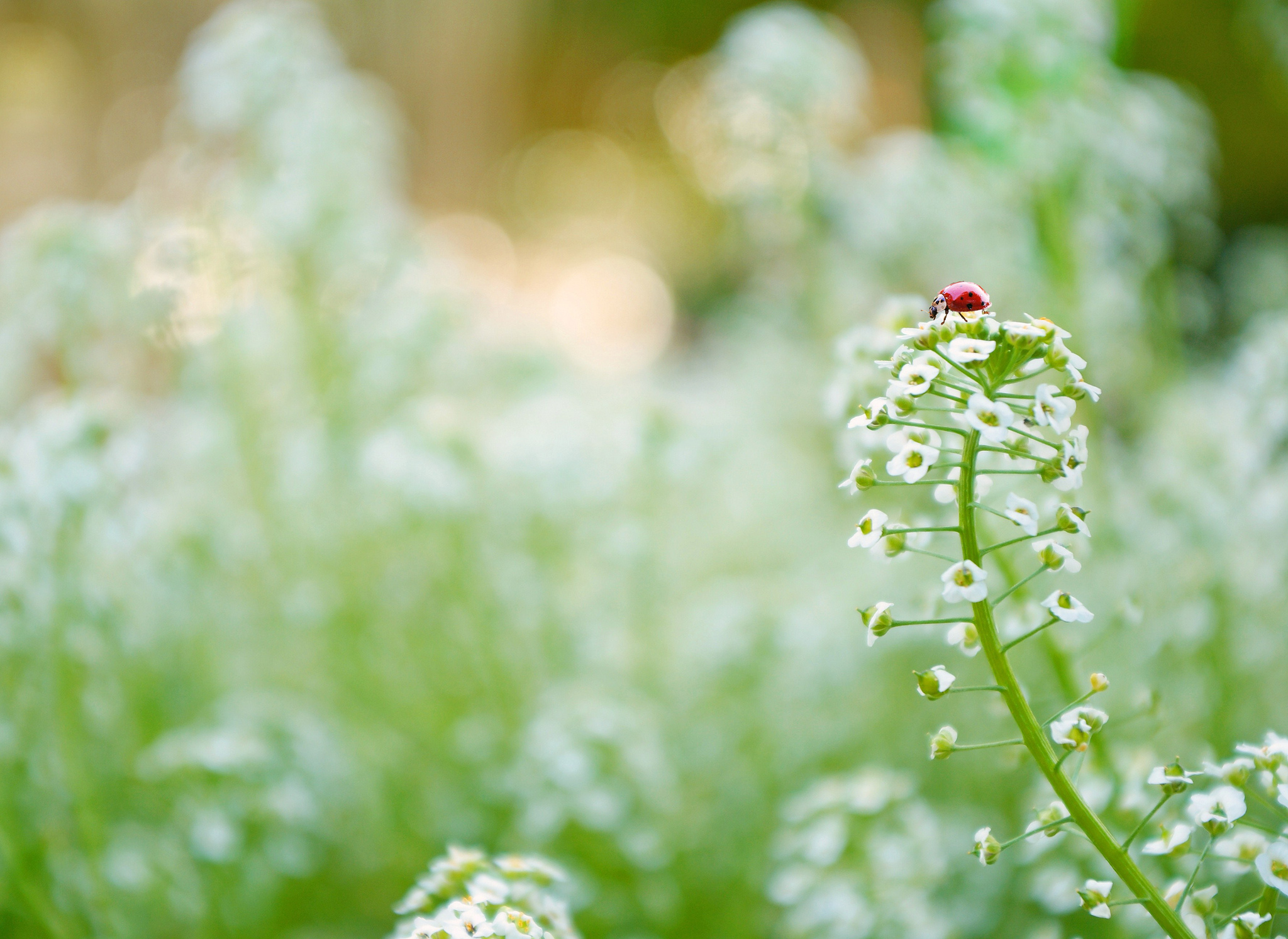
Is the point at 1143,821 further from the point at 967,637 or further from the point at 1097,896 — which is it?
the point at 967,637

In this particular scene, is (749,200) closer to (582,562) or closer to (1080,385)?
(582,562)

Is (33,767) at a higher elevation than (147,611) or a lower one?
lower

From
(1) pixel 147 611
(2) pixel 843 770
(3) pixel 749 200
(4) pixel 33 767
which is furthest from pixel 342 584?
(3) pixel 749 200

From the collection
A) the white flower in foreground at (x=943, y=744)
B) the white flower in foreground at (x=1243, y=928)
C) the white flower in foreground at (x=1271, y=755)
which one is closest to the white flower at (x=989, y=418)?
the white flower in foreground at (x=943, y=744)

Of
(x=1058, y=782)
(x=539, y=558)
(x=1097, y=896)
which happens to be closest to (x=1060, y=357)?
(x=1058, y=782)

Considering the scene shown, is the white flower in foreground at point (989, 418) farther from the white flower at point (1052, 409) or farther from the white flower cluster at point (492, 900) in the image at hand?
the white flower cluster at point (492, 900)

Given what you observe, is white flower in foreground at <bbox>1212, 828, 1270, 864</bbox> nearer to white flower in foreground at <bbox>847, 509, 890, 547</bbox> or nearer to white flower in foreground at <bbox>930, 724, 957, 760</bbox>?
white flower in foreground at <bbox>930, 724, 957, 760</bbox>
